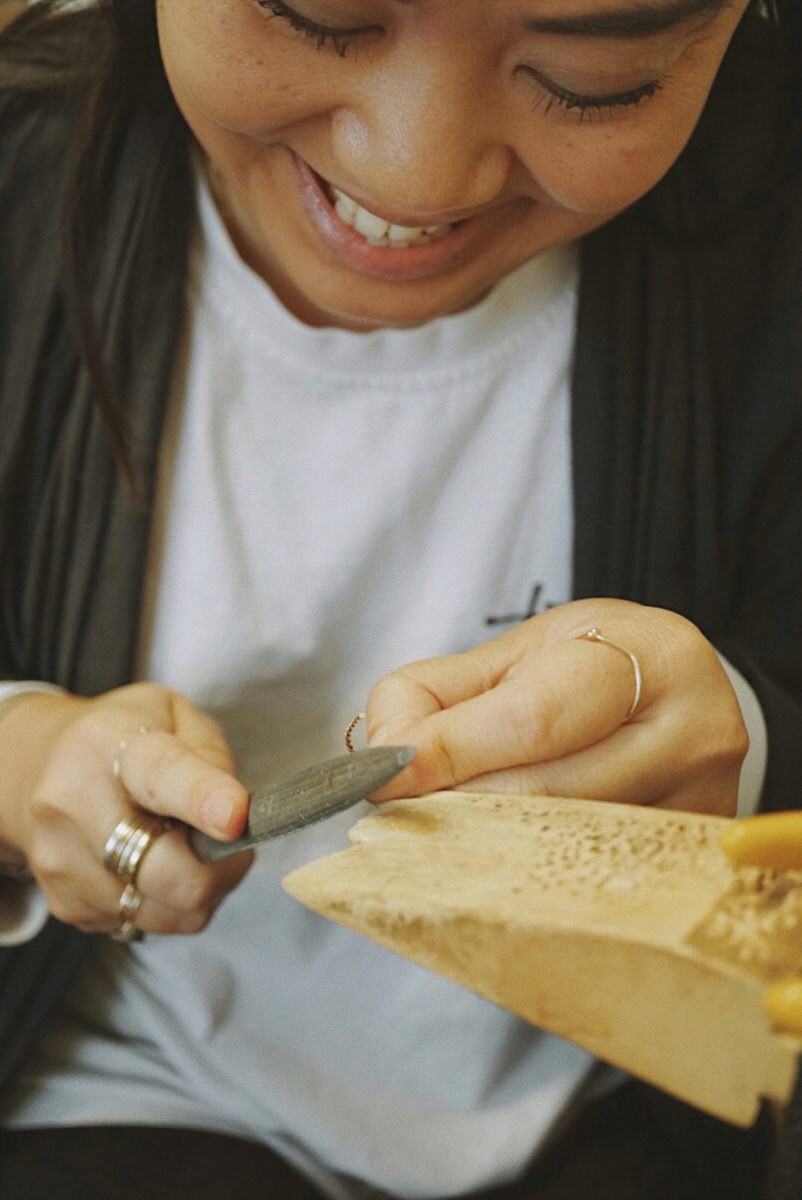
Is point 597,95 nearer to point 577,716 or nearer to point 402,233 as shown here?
point 402,233

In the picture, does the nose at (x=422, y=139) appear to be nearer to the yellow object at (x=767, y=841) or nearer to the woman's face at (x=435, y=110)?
the woman's face at (x=435, y=110)

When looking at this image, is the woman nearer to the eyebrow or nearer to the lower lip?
the lower lip

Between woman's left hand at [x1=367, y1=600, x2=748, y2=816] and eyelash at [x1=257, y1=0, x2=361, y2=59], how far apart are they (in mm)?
213

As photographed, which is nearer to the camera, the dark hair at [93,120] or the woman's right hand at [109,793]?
the woman's right hand at [109,793]

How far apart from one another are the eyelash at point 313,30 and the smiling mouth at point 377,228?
0.09 m

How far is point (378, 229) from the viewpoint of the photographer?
49cm

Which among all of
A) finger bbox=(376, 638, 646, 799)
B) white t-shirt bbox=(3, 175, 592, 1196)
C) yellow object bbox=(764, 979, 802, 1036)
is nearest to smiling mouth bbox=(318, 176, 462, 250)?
white t-shirt bbox=(3, 175, 592, 1196)

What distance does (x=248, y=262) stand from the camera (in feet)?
2.05

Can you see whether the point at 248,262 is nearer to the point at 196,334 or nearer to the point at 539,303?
the point at 196,334

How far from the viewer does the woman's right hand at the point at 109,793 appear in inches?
18.4

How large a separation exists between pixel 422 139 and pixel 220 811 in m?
0.24

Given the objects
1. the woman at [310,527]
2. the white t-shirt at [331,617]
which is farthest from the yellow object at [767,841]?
the white t-shirt at [331,617]

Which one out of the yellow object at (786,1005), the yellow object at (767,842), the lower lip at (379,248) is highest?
the lower lip at (379,248)

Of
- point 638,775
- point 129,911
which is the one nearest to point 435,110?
point 638,775
